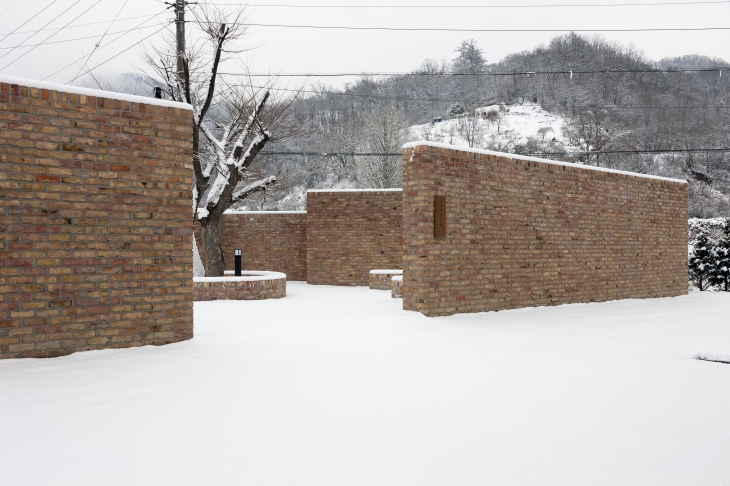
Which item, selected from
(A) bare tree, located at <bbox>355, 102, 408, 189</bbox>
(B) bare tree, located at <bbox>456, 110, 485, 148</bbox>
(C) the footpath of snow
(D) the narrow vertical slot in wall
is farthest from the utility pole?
(B) bare tree, located at <bbox>456, 110, 485, 148</bbox>

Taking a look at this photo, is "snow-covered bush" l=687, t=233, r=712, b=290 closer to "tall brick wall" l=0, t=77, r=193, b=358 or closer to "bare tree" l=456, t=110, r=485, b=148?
"tall brick wall" l=0, t=77, r=193, b=358

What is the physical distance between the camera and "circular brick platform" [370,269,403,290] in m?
12.8

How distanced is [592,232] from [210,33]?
9271 millimetres

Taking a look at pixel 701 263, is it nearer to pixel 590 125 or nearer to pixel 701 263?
pixel 701 263

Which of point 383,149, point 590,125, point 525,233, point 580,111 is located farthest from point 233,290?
point 580,111

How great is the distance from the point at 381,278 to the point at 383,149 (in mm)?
17307

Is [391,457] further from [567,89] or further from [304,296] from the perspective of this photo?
[567,89]

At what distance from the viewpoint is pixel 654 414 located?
332cm

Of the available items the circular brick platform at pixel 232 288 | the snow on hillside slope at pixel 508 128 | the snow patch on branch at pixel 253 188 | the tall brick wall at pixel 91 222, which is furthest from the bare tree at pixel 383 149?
the snow on hillside slope at pixel 508 128

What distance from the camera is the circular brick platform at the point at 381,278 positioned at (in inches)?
505

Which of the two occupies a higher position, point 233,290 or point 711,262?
point 711,262

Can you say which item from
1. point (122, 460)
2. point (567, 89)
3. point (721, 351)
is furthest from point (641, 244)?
point (567, 89)

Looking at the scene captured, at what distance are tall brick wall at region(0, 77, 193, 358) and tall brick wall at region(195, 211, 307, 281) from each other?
1093cm

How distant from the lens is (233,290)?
10.2m
